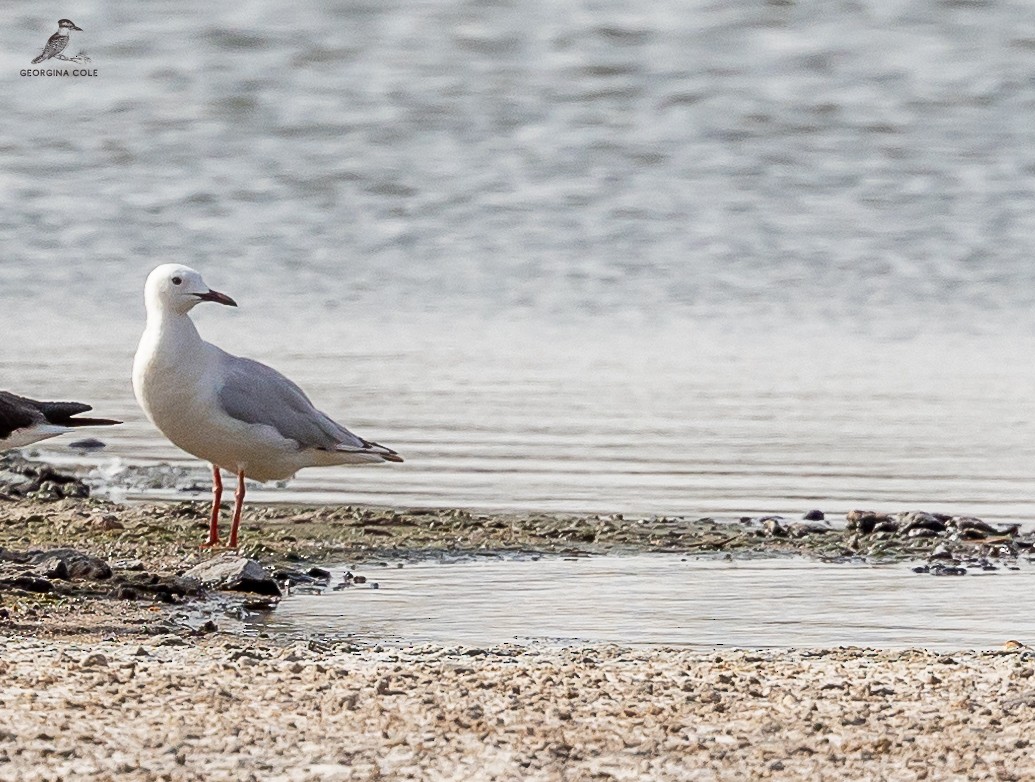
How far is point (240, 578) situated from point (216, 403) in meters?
1.60

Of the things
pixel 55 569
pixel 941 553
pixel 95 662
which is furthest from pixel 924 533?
pixel 95 662

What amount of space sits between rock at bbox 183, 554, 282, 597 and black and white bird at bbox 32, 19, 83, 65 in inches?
686

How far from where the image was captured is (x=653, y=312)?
47.1ft

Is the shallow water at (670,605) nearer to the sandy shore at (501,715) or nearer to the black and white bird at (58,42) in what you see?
the sandy shore at (501,715)

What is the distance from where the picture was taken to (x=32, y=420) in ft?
29.1

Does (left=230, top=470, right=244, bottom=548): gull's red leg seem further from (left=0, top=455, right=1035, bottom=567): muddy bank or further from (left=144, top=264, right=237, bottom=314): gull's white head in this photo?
(left=144, top=264, right=237, bottom=314): gull's white head

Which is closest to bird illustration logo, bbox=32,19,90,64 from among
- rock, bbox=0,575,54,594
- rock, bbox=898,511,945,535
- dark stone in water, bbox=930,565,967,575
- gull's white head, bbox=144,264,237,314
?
gull's white head, bbox=144,264,237,314

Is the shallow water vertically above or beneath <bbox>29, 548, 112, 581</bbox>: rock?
beneath

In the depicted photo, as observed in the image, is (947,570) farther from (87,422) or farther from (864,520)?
(87,422)

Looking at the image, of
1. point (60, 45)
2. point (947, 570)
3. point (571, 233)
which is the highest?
point (60, 45)

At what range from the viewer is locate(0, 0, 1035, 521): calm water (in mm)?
10430

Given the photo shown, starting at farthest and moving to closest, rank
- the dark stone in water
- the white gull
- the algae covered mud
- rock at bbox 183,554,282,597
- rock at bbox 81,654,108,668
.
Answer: the white gull → the dark stone in water → rock at bbox 183,554,282,597 → the algae covered mud → rock at bbox 81,654,108,668

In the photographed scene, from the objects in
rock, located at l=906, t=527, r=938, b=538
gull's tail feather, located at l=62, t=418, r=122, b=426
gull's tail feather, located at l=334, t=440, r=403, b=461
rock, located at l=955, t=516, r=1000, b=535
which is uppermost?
gull's tail feather, located at l=62, t=418, r=122, b=426

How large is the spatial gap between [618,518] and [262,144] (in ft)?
40.7
